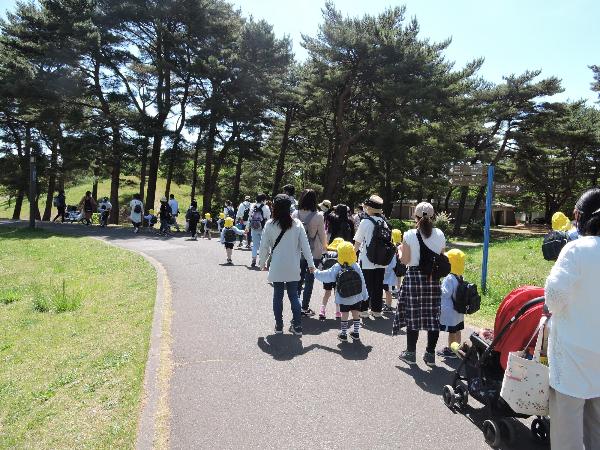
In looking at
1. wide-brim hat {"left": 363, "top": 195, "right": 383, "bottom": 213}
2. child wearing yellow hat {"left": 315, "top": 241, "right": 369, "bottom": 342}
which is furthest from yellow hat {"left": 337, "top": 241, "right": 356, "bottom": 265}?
wide-brim hat {"left": 363, "top": 195, "right": 383, "bottom": 213}

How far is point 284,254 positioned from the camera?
19.0 ft

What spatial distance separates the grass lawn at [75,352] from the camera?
11.7ft

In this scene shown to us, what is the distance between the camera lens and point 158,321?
607 cm

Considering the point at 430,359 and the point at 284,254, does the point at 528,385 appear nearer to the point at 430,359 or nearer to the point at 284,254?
the point at 430,359

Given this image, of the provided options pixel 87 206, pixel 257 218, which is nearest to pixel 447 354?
pixel 257 218

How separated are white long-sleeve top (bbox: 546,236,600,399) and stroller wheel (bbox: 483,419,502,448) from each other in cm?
94

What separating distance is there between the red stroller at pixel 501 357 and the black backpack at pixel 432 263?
3.27 feet

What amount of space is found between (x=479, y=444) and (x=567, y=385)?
1.18 meters

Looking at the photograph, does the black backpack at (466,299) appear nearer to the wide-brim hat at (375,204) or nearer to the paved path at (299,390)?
the paved path at (299,390)

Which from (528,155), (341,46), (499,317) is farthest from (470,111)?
(499,317)

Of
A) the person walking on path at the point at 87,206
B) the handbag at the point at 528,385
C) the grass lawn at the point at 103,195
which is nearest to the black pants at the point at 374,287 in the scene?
the handbag at the point at 528,385

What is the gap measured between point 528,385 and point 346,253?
2.95 meters

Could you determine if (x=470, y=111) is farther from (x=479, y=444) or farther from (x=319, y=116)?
(x=479, y=444)

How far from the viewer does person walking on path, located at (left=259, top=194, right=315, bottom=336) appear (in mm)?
5766
